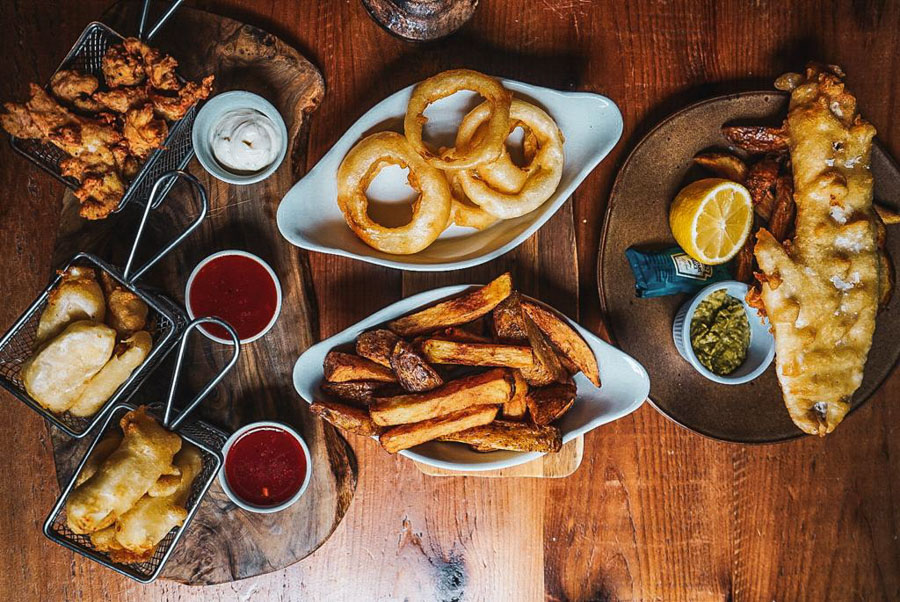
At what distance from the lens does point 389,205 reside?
8.27ft

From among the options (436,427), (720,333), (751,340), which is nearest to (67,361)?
(436,427)

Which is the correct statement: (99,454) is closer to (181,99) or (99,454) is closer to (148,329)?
(148,329)

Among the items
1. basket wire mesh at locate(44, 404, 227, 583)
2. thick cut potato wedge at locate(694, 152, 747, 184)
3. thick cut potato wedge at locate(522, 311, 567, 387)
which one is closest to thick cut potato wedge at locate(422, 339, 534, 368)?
thick cut potato wedge at locate(522, 311, 567, 387)

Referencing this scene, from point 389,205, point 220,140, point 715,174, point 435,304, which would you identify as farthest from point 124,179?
point 715,174

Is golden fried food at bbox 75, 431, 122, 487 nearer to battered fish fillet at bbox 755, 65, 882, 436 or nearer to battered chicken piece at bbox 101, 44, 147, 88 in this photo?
battered chicken piece at bbox 101, 44, 147, 88

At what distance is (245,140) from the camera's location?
7.45ft

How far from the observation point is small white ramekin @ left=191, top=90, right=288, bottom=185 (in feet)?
7.51

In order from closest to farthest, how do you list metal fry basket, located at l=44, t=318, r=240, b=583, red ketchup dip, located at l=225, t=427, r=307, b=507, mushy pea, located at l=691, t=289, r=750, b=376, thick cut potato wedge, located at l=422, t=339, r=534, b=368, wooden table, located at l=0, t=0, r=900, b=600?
metal fry basket, located at l=44, t=318, r=240, b=583 → thick cut potato wedge, located at l=422, t=339, r=534, b=368 → red ketchup dip, located at l=225, t=427, r=307, b=507 → mushy pea, located at l=691, t=289, r=750, b=376 → wooden table, located at l=0, t=0, r=900, b=600

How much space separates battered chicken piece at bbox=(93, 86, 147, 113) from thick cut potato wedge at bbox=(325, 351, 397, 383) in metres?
1.10

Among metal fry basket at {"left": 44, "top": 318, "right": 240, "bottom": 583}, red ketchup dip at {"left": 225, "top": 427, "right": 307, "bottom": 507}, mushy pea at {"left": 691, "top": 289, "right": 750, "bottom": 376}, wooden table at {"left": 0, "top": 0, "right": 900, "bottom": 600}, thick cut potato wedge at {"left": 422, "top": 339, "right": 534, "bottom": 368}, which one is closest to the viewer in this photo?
Answer: metal fry basket at {"left": 44, "top": 318, "right": 240, "bottom": 583}

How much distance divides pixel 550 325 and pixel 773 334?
2.87 feet

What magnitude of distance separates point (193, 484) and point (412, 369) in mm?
909

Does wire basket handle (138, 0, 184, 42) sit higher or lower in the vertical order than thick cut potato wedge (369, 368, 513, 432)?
higher

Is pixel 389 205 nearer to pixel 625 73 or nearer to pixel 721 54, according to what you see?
pixel 625 73
